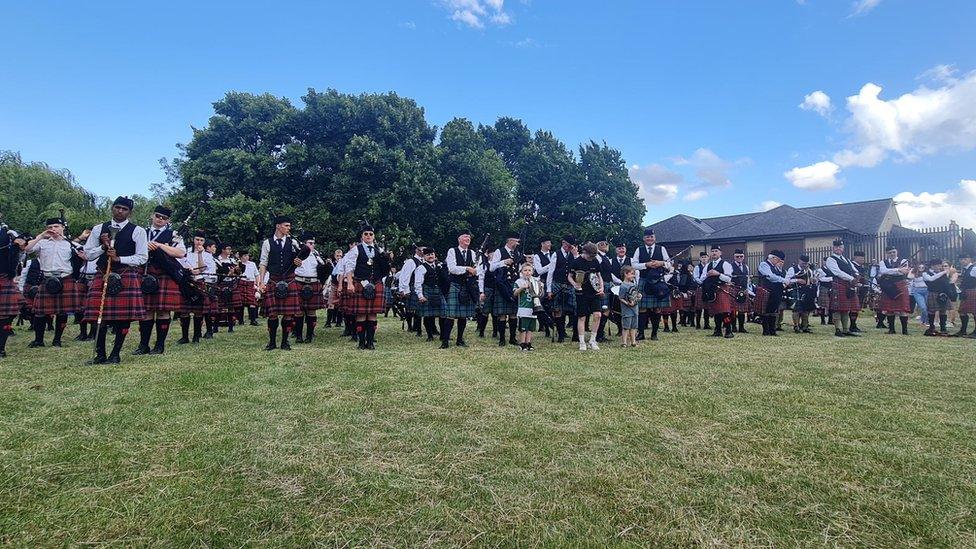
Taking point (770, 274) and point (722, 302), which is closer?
point (722, 302)

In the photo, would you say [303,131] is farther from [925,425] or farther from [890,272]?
[925,425]

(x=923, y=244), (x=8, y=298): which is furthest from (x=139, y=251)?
(x=923, y=244)

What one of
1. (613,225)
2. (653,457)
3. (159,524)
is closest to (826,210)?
(613,225)

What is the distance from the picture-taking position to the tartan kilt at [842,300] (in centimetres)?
1084

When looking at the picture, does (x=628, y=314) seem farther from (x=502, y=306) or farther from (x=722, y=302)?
(x=722, y=302)

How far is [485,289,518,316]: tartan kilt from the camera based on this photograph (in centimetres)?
941

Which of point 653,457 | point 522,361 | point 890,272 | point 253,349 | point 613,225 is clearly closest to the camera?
point 653,457

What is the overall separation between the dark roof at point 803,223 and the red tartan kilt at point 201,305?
109ft

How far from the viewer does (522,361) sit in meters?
6.89

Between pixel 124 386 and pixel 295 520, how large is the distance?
142 inches

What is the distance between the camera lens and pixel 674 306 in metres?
11.7

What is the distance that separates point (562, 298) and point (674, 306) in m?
3.89

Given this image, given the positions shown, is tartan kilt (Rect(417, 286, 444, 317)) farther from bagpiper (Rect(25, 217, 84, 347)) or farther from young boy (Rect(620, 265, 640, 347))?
bagpiper (Rect(25, 217, 84, 347))

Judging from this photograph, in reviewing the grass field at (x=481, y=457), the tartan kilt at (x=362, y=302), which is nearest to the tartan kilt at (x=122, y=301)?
the grass field at (x=481, y=457)
